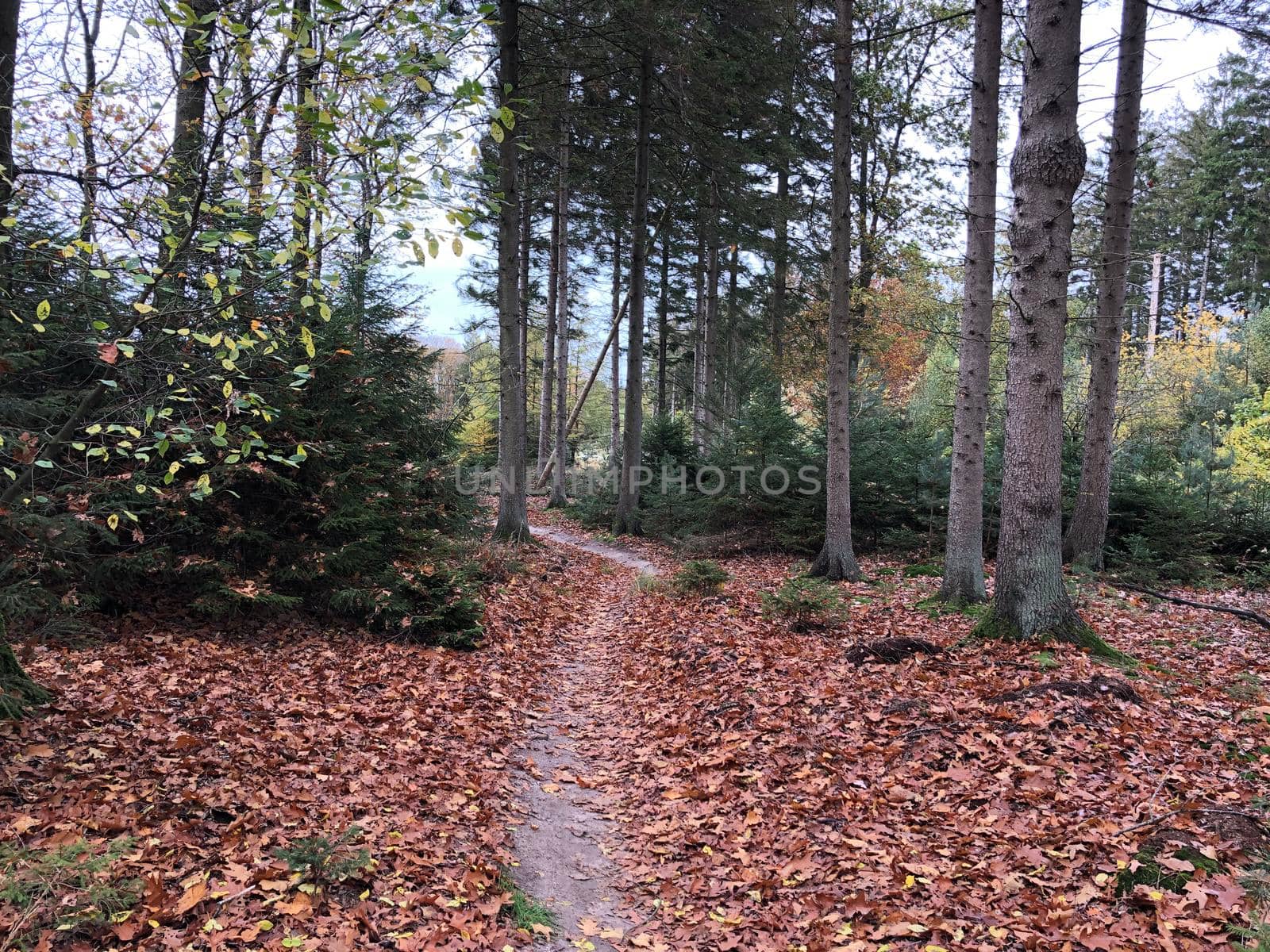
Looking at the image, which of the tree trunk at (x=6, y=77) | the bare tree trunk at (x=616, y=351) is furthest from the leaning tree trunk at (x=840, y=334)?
the bare tree trunk at (x=616, y=351)

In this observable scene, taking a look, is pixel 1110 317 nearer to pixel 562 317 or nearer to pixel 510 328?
pixel 510 328

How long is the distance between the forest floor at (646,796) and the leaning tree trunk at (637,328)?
10.6m

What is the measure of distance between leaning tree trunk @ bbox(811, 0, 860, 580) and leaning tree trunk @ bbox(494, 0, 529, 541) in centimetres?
538

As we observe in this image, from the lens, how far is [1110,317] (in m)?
10.1

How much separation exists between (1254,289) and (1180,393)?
1387 centimetres

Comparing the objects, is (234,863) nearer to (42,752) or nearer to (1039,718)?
(42,752)

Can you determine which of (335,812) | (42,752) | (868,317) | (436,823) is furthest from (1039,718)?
(868,317)

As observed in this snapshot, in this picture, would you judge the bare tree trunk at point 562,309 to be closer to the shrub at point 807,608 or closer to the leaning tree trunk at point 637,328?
the leaning tree trunk at point 637,328

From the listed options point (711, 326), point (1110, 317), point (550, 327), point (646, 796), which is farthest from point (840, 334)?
point (550, 327)

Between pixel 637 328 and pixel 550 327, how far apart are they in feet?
18.3

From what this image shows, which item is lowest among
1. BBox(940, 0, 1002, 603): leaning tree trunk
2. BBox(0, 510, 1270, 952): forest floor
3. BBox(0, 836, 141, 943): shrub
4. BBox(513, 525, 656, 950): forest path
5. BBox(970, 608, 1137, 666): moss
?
BBox(513, 525, 656, 950): forest path

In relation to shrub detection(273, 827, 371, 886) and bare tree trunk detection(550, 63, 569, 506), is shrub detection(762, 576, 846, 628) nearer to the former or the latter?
shrub detection(273, 827, 371, 886)

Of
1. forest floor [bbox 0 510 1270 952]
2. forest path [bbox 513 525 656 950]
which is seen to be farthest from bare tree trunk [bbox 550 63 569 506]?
forest floor [bbox 0 510 1270 952]

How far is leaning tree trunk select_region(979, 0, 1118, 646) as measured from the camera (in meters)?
5.77
